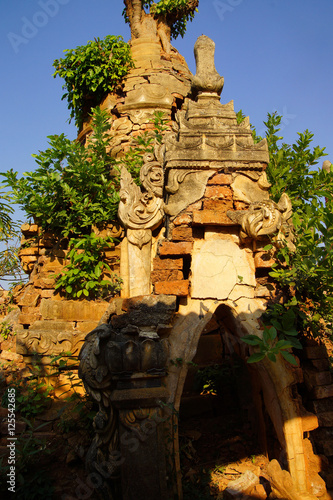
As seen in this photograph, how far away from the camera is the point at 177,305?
3857mm

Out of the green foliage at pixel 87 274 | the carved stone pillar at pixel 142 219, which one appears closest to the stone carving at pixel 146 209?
the carved stone pillar at pixel 142 219

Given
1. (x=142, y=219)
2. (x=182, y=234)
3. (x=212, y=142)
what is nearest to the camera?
(x=182, y=234)

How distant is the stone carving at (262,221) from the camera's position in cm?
380

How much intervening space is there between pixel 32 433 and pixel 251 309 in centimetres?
262

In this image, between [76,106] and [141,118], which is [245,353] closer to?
[141,118]

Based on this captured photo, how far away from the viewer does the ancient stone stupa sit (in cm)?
308

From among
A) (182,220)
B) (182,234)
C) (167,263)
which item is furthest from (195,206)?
(167,263)

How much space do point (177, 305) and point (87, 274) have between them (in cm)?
193

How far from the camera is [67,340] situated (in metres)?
4.89

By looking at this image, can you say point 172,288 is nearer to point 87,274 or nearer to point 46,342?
point 87,274

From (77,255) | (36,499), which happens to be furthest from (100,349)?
(77,255)

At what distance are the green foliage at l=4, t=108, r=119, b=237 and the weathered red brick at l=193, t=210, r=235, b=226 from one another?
203 centimetres

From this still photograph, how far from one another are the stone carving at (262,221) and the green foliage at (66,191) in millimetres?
2362

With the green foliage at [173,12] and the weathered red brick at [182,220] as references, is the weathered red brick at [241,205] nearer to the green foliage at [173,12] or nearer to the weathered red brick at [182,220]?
the weathered red brick at [182,220]
